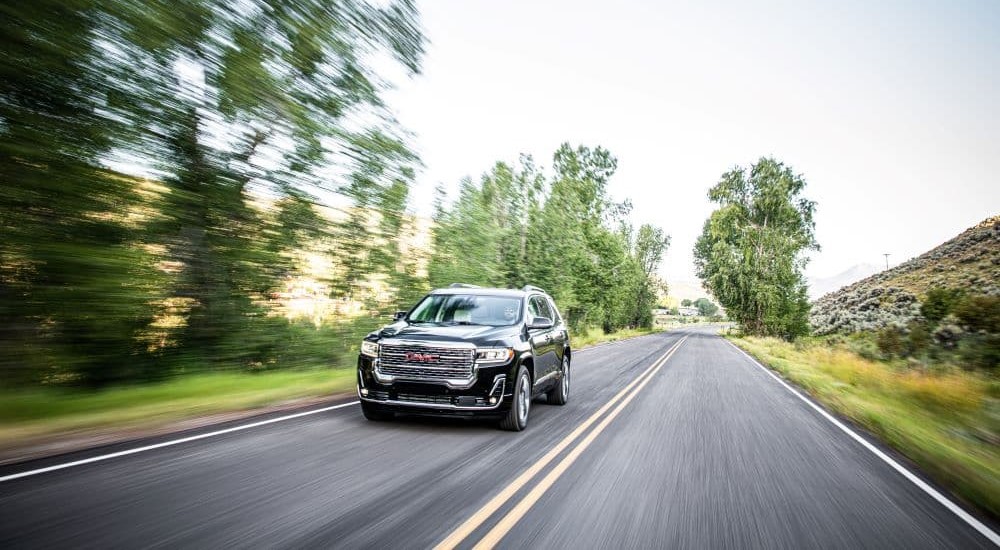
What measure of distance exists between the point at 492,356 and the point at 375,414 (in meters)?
1.79

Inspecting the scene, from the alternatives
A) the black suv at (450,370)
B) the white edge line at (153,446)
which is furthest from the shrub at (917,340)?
the white edge line at (153,446)

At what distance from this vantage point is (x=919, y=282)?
171ft

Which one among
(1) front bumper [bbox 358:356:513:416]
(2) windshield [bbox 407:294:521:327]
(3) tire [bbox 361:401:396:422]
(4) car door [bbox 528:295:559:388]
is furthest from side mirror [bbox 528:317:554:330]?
(3) tire [bbox 361:401:396:422]

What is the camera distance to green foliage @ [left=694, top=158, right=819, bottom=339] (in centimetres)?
4947

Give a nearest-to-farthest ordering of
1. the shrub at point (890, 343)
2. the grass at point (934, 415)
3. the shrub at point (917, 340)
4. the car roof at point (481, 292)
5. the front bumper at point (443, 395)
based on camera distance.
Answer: the grass at point (934, 415) < the front bumper at point (443, 395) < the car roof at point (481, 292) < the shrub at point (917, 340) < the shrub at point (890, 343)

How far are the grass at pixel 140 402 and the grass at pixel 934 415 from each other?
880cm

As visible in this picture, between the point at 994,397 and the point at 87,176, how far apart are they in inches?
663

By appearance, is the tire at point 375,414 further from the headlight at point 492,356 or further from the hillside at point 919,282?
the hillside at point 919,282

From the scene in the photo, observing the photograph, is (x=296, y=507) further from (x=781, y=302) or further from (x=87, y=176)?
(x=781, y=302)

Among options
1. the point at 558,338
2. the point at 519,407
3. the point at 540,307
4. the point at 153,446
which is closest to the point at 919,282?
the point at 558,338

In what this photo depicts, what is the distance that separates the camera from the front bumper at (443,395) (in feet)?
24.0

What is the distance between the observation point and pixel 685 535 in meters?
4.36

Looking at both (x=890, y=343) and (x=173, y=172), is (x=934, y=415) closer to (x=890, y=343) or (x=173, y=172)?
(x=173, y=172)

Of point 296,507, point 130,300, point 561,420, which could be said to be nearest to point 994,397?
point 561,420
